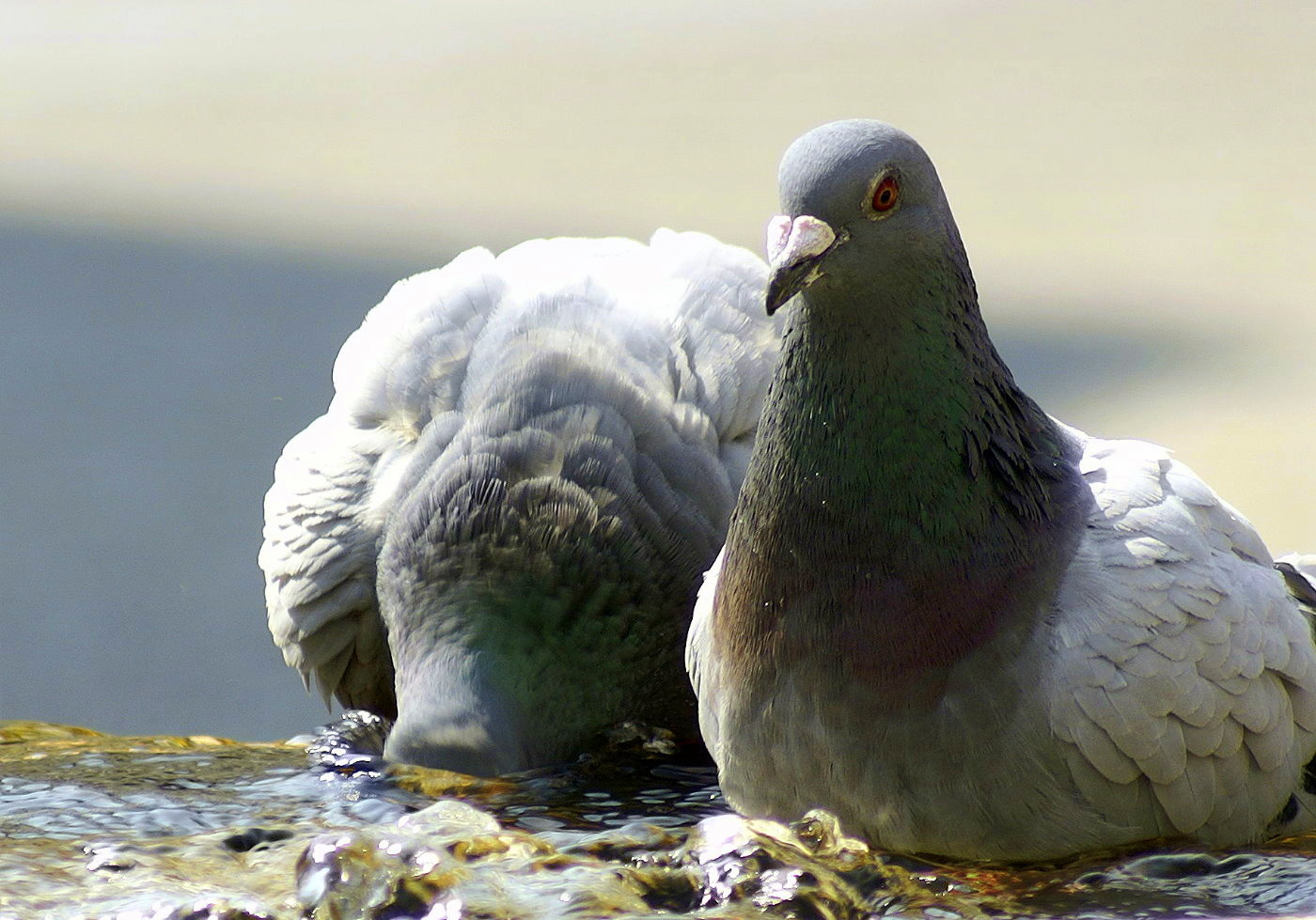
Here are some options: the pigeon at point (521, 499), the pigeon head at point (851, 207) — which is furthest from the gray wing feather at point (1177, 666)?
the pigeon at point (521, 499)

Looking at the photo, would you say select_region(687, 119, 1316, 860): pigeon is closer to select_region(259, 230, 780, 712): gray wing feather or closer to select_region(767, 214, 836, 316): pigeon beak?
select_region(767, 214, 836, 316): pigeon beak

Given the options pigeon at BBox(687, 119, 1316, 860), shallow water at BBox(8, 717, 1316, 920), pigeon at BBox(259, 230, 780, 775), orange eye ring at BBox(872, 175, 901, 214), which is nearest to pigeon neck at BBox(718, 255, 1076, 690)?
pigeon at BBox(687, 119, 1316, 860)

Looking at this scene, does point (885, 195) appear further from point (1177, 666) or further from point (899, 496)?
point (1177, 666)

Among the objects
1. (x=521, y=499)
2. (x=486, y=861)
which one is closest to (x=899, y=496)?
(x=486, y=861)

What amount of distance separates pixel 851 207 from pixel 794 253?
4.8 inches

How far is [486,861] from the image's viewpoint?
2303 millimetres

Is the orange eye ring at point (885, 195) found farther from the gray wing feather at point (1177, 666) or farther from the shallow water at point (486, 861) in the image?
the shallow water at point (486, 861)

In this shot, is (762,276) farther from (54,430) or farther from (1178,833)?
(54,430)

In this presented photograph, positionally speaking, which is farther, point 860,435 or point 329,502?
point 329,502

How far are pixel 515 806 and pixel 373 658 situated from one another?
761mm

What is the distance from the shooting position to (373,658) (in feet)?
11.7

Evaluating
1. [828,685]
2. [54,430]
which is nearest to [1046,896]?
[828,685]

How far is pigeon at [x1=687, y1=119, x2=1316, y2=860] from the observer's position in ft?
8.12

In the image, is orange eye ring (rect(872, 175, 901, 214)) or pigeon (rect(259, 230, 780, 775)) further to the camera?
pigeon (rect(259, 230, 780, 775))
